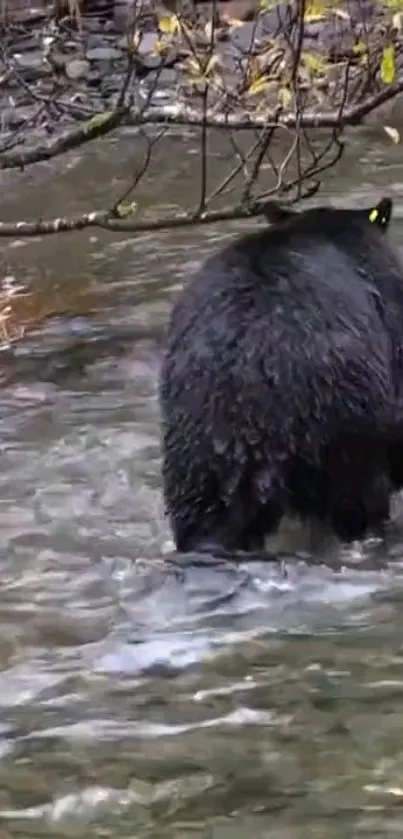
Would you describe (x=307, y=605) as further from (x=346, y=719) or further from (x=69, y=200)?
(x=69, y=200)

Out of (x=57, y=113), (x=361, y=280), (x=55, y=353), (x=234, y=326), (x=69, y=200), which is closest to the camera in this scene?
(x=234, y=326)

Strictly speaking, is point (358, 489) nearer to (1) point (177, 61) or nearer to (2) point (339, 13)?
(2) point (339, 13)

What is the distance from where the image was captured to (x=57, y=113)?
7984 millimetres

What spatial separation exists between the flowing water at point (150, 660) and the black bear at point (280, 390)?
8.3 inches

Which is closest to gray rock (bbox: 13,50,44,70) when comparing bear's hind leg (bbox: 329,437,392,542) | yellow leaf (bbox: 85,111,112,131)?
yellow leaf (bbox: 85,111,112,131)

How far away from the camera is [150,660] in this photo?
4.43 m

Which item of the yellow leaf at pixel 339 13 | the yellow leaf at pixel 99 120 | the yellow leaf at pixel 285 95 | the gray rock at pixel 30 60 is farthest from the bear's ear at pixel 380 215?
the gray rock at pixel 30 60

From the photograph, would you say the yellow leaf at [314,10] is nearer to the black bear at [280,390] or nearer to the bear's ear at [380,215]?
the bear's ear at [380,215]

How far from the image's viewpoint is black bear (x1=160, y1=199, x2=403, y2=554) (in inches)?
183

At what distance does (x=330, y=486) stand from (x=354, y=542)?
303 millimetres

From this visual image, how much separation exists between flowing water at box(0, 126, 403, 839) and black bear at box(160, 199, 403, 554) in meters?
0.21

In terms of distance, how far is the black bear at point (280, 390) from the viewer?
4.64m

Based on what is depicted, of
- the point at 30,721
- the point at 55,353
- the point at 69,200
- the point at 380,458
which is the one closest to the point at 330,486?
the point at 380,458

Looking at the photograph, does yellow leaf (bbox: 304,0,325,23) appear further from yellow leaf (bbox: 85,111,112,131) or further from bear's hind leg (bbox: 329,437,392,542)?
bear's hind leg (bbox: 329,437,392,542)
